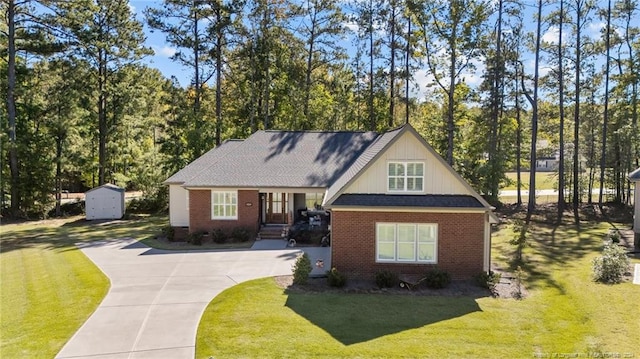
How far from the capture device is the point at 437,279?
44.0ft

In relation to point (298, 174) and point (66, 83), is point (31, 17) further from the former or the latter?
point (298, 174)

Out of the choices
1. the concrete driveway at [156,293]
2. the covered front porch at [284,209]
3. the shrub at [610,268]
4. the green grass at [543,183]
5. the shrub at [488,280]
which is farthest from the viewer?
the green grass at [543,183]

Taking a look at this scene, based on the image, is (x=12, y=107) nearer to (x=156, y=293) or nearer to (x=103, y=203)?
(x=103, y=203)

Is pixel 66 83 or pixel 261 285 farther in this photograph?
pixel 66 83

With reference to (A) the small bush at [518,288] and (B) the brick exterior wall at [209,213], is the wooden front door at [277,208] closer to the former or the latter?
(B) the brick exterior wall at [209,213]

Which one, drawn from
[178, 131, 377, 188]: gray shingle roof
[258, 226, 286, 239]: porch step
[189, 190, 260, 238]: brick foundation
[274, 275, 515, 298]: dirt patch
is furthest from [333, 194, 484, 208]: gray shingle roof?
[189, 190, 260, 238]: brick foundation

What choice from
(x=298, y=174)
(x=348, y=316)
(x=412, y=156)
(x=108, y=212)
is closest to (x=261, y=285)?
(x=348, y=316)

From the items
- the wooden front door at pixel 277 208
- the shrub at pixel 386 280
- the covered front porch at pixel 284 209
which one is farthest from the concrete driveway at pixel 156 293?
the wooden front door at pixel 277 208

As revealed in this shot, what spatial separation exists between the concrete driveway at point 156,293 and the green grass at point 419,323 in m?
0.63

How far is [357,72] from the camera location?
38.2 meters

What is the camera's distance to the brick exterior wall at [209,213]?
21.8 m

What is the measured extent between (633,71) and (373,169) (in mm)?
28274

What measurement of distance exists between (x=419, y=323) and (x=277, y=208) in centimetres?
1403

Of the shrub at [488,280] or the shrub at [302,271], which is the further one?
the shrub at [302,271]
